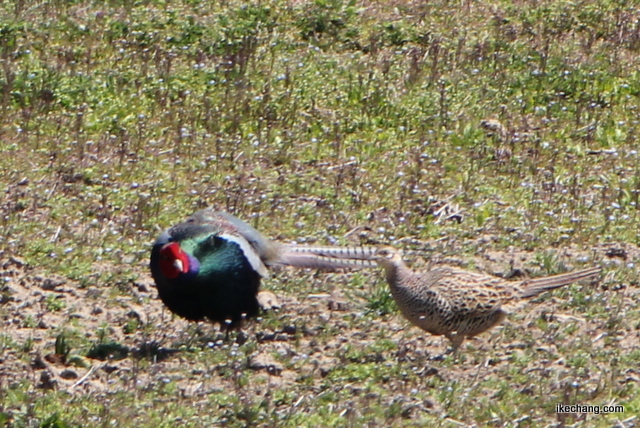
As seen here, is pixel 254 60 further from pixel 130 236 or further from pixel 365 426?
pixel 365 426

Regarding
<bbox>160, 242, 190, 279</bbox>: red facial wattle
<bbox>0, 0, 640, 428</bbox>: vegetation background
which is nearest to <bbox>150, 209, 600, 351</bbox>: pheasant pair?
<bbox>160, 242, 190, 279</bbox>: red facial wattle

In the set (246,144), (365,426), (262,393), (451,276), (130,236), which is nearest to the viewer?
(365,426)

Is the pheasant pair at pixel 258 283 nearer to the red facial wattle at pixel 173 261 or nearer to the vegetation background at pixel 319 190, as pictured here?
the red facial wattle at pixel 173 261

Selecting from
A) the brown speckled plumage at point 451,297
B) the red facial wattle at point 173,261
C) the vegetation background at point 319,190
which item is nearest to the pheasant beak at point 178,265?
the red facial wattle at point 173,261

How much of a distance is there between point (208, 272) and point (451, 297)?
4.54 ft

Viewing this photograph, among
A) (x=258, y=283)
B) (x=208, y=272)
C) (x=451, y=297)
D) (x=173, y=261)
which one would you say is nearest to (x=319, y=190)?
(x=258, y=283)

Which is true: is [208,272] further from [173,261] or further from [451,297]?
[451,297]

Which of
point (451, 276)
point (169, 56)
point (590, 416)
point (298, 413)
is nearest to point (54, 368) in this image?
point (298, 413)

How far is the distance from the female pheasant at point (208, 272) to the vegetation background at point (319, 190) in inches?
6.0

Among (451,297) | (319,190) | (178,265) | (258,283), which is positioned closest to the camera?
(451,297)

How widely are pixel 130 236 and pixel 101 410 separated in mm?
2518

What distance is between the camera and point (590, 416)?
6242mm

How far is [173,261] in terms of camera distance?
7.36 metres

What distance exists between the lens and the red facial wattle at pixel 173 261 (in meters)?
7.35
